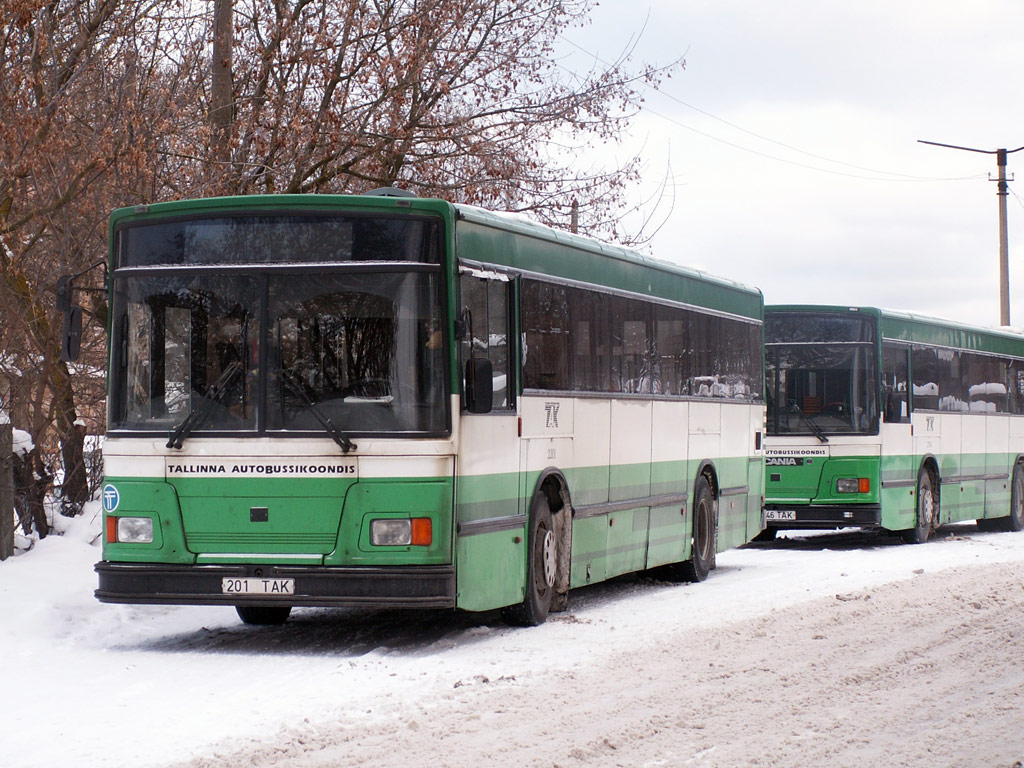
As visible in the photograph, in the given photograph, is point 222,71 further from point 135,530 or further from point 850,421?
point 850,421

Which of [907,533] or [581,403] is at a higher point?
[581,403]

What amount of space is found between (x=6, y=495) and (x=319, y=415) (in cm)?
441

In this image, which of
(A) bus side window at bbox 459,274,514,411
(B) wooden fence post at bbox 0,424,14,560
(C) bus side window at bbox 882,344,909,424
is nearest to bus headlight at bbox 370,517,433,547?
(A) bus side window at bbox 459,274,514,411

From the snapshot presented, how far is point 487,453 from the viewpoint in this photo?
11.7m

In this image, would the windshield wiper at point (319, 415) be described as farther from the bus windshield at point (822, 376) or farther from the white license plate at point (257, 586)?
the bus windshield at point (822, 376)

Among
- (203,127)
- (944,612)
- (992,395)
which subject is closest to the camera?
(944,612)

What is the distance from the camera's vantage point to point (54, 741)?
7.90 metres

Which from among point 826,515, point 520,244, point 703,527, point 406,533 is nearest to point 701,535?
point 703,527

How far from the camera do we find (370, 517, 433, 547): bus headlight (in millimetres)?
11070

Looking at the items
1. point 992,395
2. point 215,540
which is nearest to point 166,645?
point 215,540

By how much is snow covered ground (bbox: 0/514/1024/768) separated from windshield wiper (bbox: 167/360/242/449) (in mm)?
1444

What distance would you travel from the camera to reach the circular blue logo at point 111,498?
11.5 meters

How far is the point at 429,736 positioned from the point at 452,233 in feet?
14.0

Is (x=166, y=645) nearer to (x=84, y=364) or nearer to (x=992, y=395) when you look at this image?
(x=84, y=364)
